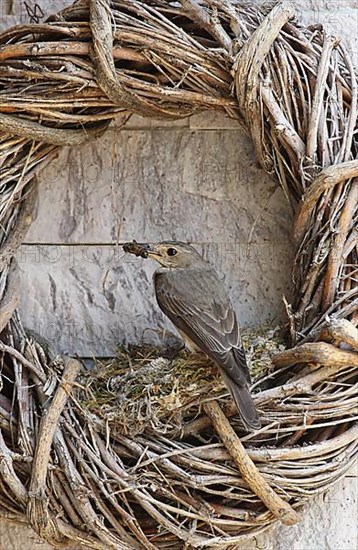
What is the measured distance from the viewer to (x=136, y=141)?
183cm

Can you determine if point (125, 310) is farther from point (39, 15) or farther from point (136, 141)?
point (39, 15)

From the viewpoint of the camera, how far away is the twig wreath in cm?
155

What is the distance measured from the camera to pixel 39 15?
182 cm

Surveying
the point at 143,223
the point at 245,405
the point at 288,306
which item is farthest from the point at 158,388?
the point at 143,223

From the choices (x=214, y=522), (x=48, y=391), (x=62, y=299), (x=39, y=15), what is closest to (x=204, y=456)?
(x=214, y=522)

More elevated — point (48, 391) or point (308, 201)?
point (308, 201)

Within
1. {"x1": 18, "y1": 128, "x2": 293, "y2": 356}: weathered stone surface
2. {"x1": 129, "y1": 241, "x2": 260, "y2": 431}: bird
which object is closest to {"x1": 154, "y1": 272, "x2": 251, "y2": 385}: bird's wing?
{"x1": 129, "y1": 241, "x2": 260, "y2": 431}: bird

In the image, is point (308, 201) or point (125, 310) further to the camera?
point (125, 310)

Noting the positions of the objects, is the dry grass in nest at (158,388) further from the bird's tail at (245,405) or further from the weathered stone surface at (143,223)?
the weathered stone surface at (143,223)

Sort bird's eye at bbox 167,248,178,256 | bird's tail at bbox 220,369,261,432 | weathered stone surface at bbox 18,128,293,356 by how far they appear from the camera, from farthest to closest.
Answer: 1. weathered stone surface at bbox 18,128,293,356
2. bird's eye at bbox 167,248,178,256
3. bird's tail at bbox 220,369,261,432

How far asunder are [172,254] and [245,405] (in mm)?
325

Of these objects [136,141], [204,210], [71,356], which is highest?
[136,141]

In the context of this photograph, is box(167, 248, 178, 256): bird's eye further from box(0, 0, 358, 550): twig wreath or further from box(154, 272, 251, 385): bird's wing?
box(0, 0, 358, 550): twig wreath

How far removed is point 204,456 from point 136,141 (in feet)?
1.91
